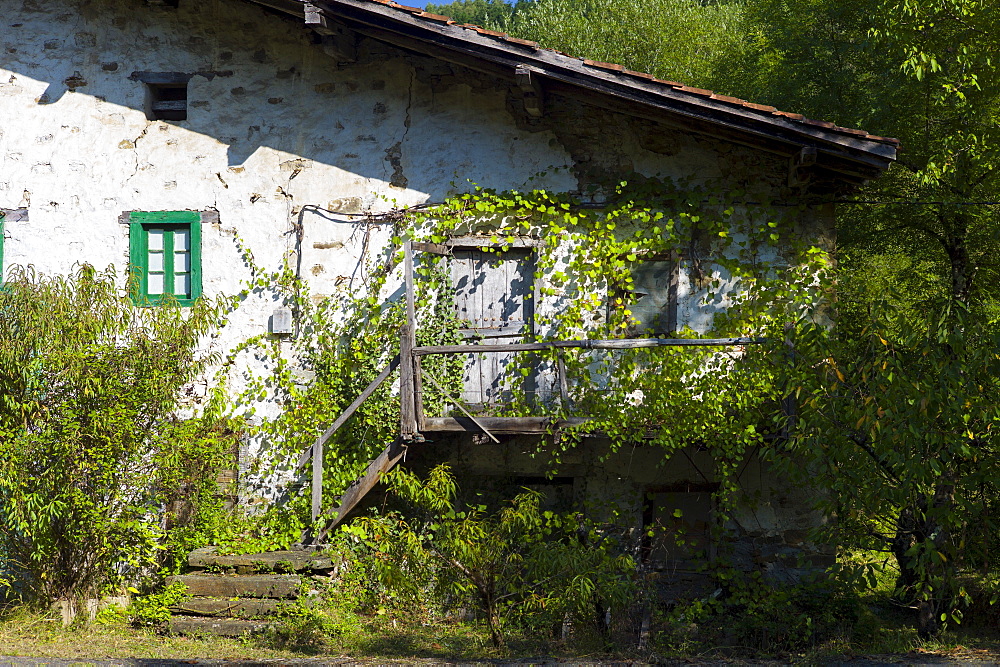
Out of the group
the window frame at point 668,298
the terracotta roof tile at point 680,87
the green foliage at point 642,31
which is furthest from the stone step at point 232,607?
the green foliage at point 642,31

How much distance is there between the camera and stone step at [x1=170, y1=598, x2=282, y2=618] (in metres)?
8.69

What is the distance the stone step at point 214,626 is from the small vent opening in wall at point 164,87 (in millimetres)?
5248

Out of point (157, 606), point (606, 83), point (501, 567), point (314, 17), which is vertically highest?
point (314, 17)

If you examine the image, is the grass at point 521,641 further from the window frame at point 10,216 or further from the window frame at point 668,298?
the window frame at point 10,216

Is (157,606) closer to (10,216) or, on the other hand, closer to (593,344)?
(10,216)

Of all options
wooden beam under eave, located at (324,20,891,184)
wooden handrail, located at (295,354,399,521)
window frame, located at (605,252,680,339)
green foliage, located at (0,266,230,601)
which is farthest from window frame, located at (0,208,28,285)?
window frame, located at (605,252,680,339)

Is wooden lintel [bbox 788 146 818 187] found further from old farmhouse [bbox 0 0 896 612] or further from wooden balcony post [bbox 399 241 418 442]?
wooden balcony post [bbox 399 241 418 442]

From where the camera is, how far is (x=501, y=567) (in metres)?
7.61

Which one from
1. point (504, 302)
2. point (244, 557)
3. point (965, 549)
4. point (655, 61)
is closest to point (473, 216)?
point (504, 302)

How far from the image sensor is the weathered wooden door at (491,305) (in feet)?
31.1

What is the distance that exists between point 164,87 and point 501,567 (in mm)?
6525

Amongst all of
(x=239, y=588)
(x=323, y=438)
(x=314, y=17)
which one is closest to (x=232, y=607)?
(x=239, y=588)

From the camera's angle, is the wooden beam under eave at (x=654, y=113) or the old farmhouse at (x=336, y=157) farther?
the old farmhouse at (x=336, y=157)

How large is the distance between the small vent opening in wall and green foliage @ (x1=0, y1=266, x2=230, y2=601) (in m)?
2.03
